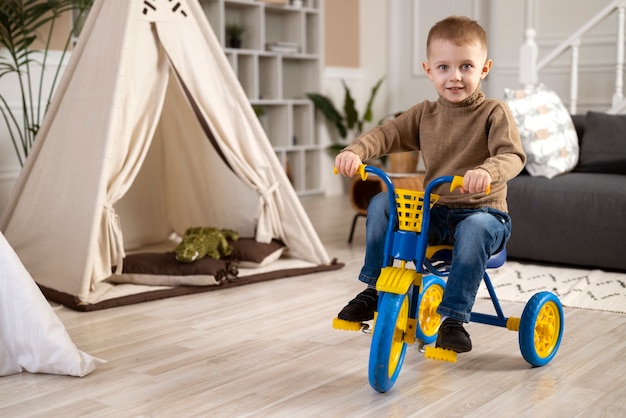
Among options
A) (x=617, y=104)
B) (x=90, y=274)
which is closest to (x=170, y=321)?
(x=90, y=274)

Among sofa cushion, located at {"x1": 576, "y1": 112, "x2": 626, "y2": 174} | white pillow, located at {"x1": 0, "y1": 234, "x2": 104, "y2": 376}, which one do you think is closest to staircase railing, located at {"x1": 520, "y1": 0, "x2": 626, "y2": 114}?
sofa cushion, located at {"x1": 576, "y1": 112, "x2": 626, "y2": 174}

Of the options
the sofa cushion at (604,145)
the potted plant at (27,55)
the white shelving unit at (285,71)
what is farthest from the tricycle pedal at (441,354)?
the white shelving unit at (285,71)

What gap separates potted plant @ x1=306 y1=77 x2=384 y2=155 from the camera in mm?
6863

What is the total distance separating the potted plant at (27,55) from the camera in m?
4.16

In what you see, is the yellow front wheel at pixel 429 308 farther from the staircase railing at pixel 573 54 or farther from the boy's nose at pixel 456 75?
the staircase railing at pixel 573 54

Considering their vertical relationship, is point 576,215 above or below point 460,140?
below

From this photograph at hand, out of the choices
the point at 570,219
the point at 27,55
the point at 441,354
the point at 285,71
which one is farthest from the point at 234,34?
the point at 441,354

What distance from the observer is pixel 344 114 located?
715 centimetres

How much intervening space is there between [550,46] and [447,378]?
4772 mm

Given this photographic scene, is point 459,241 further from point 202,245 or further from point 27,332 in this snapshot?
point 202,245

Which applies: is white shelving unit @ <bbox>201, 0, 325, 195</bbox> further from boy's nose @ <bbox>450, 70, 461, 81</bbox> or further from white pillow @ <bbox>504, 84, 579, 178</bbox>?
boy's nose @ <bbox>450, 70, 461, 81</bbox>

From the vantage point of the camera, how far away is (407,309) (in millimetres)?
2057

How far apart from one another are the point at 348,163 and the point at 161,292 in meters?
1.42

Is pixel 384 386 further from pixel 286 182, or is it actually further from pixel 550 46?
pixel 550 46
